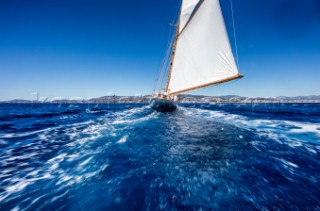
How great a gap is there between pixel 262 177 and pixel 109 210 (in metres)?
3.72

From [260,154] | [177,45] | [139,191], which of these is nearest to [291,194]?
[260,154]

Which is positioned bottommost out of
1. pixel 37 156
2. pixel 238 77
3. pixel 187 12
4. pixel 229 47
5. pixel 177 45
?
pixel 37 156

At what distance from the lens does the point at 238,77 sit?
12461 mm

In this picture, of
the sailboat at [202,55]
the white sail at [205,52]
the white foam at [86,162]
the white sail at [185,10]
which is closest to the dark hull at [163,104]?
the sailboat at [202,55]

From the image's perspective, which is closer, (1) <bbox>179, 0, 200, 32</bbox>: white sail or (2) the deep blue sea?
(2) the deep blue sea

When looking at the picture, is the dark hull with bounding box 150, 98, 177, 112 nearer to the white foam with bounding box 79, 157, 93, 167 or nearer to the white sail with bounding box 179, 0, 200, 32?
the white sail with bounding box 179, 0, 200, 32

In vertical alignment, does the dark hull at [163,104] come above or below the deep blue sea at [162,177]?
above

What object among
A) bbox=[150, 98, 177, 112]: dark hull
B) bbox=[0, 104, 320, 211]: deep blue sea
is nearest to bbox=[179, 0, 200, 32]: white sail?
bbox=[150, 98, 177, 112]: dark hull

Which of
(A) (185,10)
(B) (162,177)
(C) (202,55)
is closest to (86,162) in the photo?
(B) (162,177)

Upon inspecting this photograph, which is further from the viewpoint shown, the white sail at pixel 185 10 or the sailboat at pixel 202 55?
the white sail at pixel 185 10

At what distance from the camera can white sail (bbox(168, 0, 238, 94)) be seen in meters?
13.9

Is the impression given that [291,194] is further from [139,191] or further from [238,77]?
[238,77]

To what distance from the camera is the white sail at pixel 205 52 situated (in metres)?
13.9

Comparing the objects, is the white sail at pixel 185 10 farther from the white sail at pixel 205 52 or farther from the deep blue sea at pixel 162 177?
the deep blue sea at pixel 162 177
